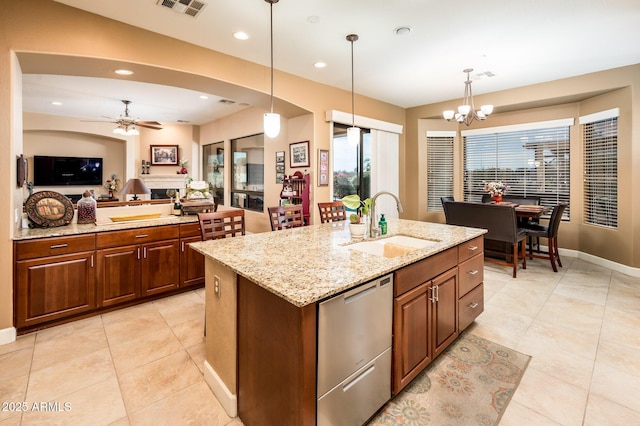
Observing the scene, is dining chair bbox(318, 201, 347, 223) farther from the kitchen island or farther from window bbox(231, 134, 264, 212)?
window bbox(231, 134, 264, 212)

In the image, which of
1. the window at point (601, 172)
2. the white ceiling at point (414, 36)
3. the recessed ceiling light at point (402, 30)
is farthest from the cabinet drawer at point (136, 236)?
the window at point (601, 172)

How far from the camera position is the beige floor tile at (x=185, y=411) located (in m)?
→ 1.69

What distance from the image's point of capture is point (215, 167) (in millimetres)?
7926

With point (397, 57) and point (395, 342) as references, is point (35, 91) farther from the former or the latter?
point (395, 342)

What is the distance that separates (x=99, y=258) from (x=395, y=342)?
9.50 ft

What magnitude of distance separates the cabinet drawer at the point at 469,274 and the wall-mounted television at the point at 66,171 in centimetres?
914

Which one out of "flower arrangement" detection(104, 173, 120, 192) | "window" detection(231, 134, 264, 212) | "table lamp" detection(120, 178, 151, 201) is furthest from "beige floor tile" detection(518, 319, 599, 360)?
"flower arrangement" detection(104, 173, 120, 192)

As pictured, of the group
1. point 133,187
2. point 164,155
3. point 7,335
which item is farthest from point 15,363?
point 164,155

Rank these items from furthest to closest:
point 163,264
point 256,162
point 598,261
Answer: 1. point 256,162
2. point 598,261
3. point 163,264

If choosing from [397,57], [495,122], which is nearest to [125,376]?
[397,57]

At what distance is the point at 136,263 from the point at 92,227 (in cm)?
55

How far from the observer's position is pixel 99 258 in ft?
9.63

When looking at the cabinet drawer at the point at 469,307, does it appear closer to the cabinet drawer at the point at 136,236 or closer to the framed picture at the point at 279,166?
the cabinet drawer at the point at 136,236

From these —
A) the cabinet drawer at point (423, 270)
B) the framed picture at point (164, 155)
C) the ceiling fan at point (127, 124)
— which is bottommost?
the cabinet drawer at point (423, 270)
